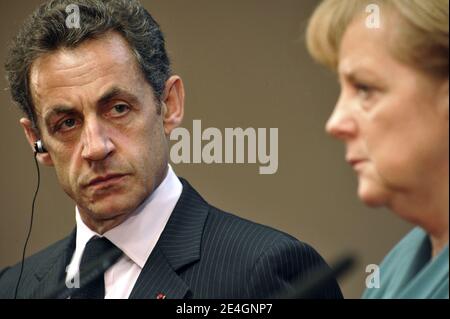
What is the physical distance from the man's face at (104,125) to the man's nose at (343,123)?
482 mm

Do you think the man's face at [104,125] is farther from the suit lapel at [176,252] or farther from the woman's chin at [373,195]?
the woman's chin at [373,195]

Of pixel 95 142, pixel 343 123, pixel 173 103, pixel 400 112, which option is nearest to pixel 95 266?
pixel 95 142

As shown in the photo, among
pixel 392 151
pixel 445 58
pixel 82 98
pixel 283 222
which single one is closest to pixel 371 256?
pixel 283 222

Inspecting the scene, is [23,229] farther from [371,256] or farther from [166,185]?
[371,256]

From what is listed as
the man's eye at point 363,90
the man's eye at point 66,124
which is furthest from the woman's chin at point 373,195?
the man's eye at point 66,124

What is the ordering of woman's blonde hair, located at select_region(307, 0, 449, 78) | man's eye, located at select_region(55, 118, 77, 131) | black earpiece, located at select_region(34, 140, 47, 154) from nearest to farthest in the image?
1. woman's blonde hair, located at select_region(307, 0, 449, 78)
2. man's eye, located at select_region(55, 118, 77, 131)
3. black earpiece, located at select_region(34, 140, 47, 154)

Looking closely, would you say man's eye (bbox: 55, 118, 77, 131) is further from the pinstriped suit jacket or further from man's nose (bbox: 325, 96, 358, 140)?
man's nose (bbox: 325, 96, 358, 140)

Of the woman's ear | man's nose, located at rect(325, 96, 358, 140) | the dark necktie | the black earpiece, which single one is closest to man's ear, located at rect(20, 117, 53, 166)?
the black earpiece

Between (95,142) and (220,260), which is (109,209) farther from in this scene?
(220,260)

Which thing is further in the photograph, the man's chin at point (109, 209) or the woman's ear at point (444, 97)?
the man's chin at point (109, 209)

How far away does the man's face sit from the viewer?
199cm

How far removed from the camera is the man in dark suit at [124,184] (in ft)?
6.41

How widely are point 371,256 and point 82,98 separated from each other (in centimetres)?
68

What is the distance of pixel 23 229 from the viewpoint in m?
2.23
